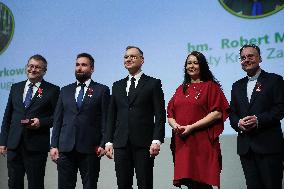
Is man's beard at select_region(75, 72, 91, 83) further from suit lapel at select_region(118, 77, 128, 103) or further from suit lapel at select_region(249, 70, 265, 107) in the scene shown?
suit lapel at select_region(249, 70, 265, 107)

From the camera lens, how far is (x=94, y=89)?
3.57m

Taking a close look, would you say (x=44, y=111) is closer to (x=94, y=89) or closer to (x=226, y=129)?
(x=94, y=89)

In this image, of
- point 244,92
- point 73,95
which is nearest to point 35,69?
point 73,95

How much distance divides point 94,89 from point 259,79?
1259 mm

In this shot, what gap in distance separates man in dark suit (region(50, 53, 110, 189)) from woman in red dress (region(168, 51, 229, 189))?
25.2 inches

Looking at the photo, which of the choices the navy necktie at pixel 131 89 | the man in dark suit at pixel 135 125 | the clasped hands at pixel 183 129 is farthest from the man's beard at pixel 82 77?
the clasped hands at pixel 183 129

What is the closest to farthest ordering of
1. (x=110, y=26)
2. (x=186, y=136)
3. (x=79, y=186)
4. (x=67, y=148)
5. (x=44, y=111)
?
(x=186, y=136), (x=67, y=148), (x=44, y=111), (x=110, y=26), (x=79, y=186)

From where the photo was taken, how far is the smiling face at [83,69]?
3576 mm

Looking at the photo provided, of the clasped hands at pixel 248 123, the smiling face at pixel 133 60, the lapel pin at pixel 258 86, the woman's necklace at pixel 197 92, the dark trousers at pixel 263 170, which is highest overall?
the smiling face at pixel 133 60

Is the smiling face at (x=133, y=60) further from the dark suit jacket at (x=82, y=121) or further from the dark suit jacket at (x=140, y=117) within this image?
the dark suit jacket at (x=82, y=121)

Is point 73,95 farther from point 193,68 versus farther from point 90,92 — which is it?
point 193,68

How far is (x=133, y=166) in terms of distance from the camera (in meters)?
3.22

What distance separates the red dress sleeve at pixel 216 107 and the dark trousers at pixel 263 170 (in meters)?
0.29

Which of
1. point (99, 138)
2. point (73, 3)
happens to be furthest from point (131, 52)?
point (73, 3)
